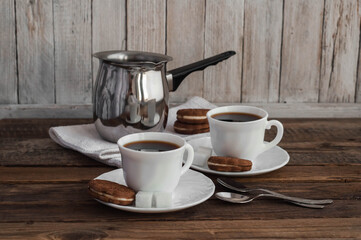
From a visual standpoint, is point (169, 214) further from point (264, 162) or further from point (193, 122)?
point (193, 122)

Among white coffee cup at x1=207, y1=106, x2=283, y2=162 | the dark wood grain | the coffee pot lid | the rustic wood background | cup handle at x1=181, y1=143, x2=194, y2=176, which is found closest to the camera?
the dark wood grain

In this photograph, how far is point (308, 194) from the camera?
0.85m

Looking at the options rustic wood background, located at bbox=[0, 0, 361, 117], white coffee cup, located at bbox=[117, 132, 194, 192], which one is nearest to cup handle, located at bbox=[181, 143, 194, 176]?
white coffee cup, located at bbox=[117, 132, 194, 192]

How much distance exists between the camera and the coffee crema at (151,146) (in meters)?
0.83

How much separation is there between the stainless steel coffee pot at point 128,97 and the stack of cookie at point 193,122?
0.07 meters

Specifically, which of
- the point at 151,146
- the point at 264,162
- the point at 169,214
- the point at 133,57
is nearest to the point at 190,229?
the point at 169,214

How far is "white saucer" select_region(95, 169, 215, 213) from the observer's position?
74 cm

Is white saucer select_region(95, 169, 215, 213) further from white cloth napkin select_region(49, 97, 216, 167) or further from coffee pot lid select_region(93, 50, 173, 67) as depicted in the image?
coffee pot lid select_region(93, 50, 173, 67)

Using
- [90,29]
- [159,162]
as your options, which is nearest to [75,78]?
[90,29]

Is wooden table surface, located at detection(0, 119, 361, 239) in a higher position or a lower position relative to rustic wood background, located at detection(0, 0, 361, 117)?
lower

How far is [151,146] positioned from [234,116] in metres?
0.23

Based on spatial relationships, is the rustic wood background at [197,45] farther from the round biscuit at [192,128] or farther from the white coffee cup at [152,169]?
the white coffee cup at [152,169]

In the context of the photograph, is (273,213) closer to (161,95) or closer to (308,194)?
(308,194)

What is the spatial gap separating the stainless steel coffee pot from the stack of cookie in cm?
7
